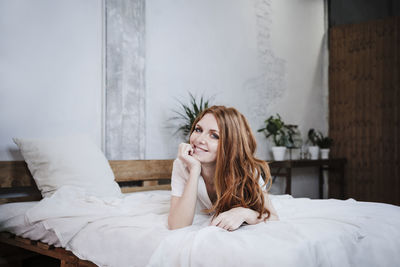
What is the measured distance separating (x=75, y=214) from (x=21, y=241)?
1.31 feet

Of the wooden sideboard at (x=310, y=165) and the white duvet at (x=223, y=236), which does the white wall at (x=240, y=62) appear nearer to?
the wooden sideboard at (x=310, y=165)

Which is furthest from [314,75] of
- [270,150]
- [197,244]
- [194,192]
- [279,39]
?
[197,244]

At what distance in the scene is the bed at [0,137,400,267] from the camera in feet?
3.73

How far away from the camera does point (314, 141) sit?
5.32 metres

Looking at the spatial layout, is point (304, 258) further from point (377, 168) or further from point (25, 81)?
point (377, 168)

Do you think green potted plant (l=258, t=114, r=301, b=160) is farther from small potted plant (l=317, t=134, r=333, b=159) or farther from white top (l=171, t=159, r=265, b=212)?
white top (l=171, t=159, r=265, b=212)

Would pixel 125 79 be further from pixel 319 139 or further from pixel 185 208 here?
pixel 319 139

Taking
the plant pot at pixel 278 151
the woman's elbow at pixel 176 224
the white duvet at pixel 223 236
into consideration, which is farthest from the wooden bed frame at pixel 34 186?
the plant pot at pixel 278 151

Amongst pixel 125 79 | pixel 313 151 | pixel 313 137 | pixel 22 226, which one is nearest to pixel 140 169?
pixel 125 79

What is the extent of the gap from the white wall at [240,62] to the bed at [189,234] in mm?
1460

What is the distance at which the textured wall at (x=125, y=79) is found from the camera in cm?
292

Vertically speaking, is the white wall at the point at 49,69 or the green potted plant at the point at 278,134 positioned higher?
the white wall at the point at 49,69

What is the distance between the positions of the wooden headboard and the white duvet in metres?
0.50

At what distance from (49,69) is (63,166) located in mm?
Result: 781
